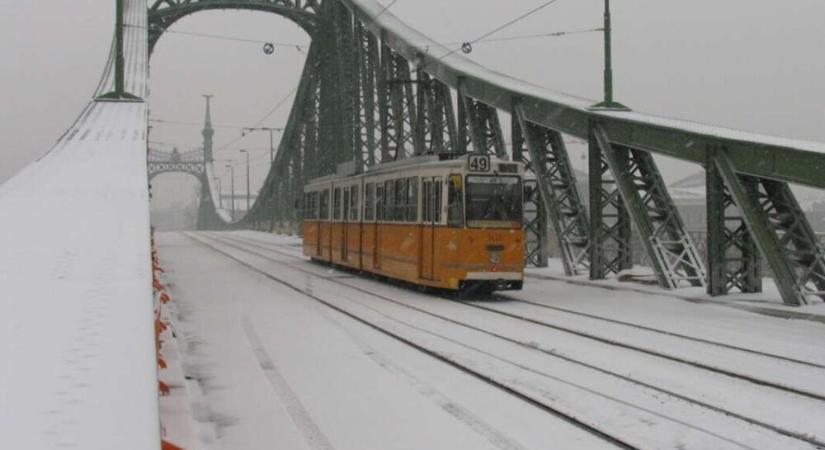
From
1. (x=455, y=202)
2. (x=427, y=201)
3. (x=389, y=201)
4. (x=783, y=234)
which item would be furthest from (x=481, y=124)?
(x=783, y=234)

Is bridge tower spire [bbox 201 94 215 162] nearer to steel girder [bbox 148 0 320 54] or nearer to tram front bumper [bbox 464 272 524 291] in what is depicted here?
steel girder [bbox 148 0 320 54]

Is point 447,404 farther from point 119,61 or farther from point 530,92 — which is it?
point 119,61

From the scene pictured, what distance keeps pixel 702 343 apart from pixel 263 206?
7799 centimetres

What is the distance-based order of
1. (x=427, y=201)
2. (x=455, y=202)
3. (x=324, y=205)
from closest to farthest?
(x=455, y=202)
(x=427, y=201)
(x=324, y=205)

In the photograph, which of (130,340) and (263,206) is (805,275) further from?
(263,206)

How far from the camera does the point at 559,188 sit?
2378cm

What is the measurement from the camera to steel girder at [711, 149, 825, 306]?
1526 cm

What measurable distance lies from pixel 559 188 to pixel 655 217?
4.09 metres

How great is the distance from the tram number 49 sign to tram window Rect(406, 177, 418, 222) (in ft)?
5.44

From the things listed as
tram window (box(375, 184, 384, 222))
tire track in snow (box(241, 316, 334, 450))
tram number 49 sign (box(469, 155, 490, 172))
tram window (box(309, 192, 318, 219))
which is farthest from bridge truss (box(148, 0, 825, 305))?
tire track in snow (box(241, 316, 334, 450))

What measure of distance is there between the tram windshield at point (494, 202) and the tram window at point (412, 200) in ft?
5.17

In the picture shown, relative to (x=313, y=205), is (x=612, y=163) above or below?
above

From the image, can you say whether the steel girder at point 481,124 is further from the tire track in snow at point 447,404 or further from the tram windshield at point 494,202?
the tire track in snow at point 447,404

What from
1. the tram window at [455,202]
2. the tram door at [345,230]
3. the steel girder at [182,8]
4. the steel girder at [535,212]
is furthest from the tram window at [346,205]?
the steel girder at [182,8]
